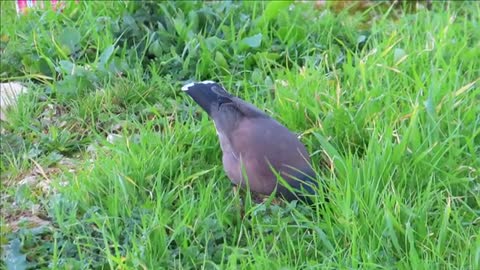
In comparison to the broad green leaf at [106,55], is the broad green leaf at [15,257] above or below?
below

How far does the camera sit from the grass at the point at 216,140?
8.73 ft

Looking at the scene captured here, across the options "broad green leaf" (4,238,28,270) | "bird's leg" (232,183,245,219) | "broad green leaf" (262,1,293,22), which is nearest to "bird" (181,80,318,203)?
"bird's leg" (232,183,245,219)

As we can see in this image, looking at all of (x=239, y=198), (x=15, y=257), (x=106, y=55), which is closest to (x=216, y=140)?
(x=239, y=198)

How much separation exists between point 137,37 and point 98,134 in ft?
2.16

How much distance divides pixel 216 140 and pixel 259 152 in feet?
1.26

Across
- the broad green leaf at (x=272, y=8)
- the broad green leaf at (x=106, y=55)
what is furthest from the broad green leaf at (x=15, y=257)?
the broad green leaf at (x=272, y=8)

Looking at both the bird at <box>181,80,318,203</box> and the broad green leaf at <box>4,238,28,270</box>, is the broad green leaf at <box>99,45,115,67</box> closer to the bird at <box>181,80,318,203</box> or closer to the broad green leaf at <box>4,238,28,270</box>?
the bird at <box>181,80,318,203</box>

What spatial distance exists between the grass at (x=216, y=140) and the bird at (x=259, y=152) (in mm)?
63

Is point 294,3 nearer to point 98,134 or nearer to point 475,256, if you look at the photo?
point 98,134

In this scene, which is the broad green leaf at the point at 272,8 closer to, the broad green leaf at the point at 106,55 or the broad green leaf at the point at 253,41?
the broad green leaf at the point at 253,41

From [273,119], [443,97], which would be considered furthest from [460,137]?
[273,119]

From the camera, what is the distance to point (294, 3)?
4254 millimetres

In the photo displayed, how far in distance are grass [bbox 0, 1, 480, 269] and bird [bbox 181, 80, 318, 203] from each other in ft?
0.21

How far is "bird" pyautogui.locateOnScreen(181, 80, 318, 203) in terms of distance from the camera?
2.84 metres
